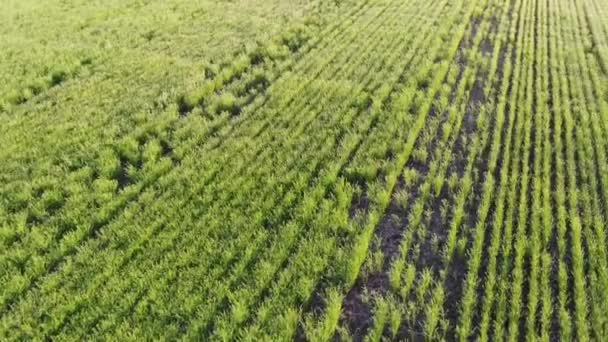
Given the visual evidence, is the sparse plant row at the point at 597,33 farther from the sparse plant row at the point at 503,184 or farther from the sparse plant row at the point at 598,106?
the sparse plant row at the point at 503,184

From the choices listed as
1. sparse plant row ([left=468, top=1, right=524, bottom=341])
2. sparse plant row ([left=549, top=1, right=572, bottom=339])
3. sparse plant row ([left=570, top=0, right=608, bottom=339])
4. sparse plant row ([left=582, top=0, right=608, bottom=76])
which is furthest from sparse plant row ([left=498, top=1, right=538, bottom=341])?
sparse plant row ([left=582, top=0, right=608, bottom=76])

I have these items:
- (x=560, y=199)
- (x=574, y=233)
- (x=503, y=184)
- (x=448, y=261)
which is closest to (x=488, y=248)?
(x=448, y=261)

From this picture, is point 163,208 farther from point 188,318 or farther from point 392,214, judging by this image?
point 392,214

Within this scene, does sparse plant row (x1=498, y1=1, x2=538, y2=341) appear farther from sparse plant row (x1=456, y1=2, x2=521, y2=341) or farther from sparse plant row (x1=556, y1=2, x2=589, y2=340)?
sparse plant row (x1=556, y1=2, x2=589, y2=340)

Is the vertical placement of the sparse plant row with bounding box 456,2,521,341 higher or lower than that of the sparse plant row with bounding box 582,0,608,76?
lower

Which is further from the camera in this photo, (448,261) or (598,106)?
(598,106)

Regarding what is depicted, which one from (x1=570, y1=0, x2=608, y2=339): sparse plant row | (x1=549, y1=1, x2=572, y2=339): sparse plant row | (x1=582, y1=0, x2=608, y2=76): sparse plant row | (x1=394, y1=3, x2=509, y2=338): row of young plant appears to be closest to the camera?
(x1=394, y1=3, x2=509, y2=338): row of young plant

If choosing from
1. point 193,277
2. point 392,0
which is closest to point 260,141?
point 193,277

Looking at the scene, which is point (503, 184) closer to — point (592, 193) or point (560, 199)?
point (560, 199)

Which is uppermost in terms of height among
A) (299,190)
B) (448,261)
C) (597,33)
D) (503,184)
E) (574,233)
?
(597,33)
